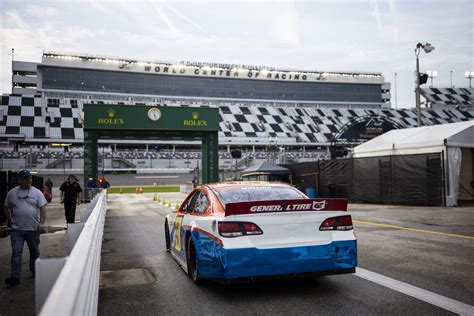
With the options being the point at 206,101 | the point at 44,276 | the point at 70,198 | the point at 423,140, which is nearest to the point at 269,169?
the point at 423,140

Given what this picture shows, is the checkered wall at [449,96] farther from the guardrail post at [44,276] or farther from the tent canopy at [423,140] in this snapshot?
the guardrail post at [44,276]

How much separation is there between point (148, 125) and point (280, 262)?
22.6m

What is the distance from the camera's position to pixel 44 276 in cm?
267

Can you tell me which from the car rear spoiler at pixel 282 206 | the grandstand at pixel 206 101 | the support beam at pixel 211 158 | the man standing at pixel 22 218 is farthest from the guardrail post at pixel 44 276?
the grandstand at pixel 206 101

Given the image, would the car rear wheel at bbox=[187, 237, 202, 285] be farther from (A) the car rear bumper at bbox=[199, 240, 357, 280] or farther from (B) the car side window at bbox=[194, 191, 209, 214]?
(A) the car rear bumper at bbox=[199, 240, 357, 280]

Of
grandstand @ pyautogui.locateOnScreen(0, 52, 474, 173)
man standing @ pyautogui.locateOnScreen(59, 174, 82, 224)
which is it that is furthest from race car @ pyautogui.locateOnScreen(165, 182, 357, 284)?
grandstand @ pyautogui.locateOnScreen(0, 52, 474, 173)

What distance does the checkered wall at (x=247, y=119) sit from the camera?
6062 centimetres

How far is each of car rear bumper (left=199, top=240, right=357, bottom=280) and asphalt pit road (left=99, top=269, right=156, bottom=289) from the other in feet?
4.89

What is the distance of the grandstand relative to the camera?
201 ft

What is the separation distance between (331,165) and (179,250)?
18.4 m

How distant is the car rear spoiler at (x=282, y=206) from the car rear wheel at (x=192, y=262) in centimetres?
103

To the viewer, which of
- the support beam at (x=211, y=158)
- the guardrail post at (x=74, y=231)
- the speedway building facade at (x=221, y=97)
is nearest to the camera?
the guardrail post at (x=74, y=231)

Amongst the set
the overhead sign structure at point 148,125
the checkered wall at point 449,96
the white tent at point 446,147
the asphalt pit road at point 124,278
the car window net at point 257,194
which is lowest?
the asphalt pit road at point 124,278

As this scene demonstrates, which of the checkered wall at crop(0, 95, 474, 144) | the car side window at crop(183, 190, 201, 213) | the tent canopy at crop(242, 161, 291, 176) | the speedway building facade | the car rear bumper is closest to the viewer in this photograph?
the car rear bumper
